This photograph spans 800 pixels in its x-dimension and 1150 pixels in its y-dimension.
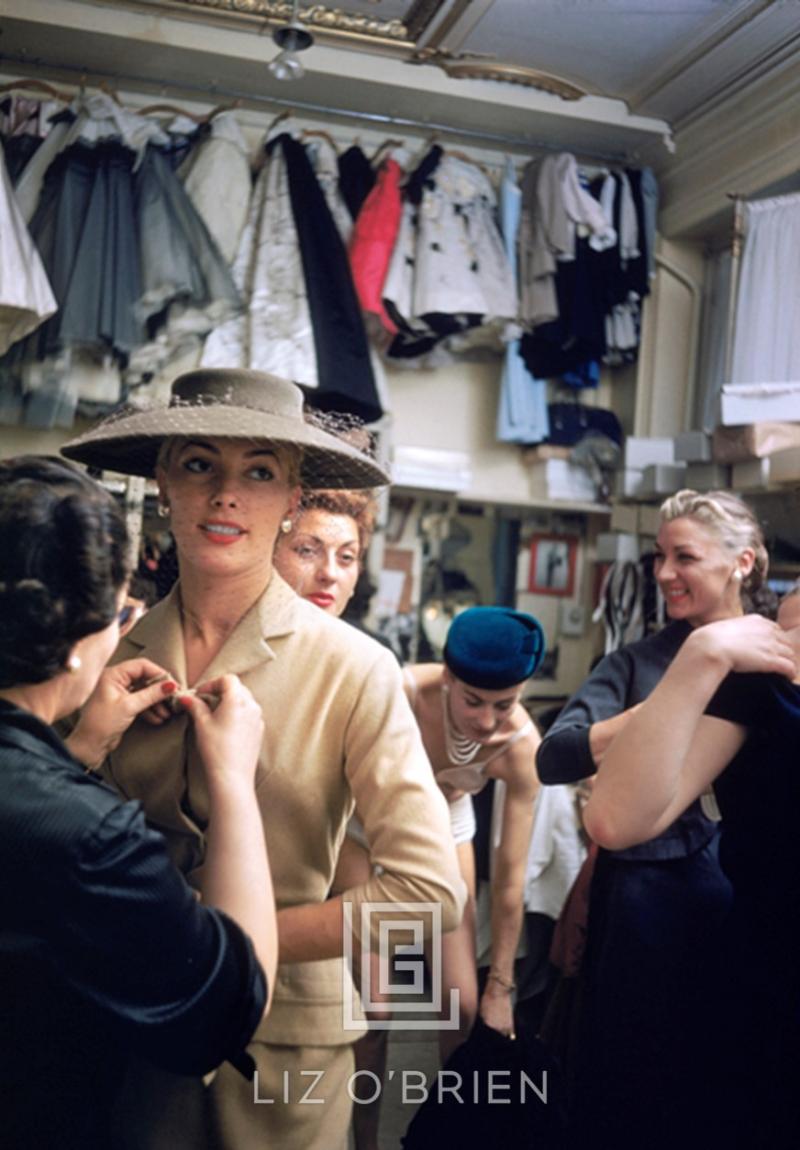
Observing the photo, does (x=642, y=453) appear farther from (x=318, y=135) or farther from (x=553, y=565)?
(x=318, y=135)

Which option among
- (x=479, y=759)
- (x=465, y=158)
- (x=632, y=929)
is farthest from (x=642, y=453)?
(x=632, y=929)

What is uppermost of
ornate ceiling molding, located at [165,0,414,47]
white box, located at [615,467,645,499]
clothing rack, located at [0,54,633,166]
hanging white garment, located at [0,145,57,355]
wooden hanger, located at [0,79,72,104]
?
ornate ceiling molding, located at [165,0,414,47]

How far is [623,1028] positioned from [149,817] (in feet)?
3.49

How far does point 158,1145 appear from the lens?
3.25 feet

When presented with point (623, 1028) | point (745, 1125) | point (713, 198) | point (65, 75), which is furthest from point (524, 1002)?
point (65, 75)

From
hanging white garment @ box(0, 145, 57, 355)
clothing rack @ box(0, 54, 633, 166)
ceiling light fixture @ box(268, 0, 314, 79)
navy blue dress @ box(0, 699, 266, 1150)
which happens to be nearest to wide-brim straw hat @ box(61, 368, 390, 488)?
navy blue dress @ box(0, 699, 266, 1150)

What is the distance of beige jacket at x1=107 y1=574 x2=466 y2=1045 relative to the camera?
1.00 metres

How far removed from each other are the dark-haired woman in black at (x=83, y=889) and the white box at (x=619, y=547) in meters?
3.24

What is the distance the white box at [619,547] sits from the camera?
3982 mm

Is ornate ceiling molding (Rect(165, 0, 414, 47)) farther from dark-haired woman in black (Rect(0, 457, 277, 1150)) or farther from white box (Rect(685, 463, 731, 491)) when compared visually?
dark-haired woman in black (Rect(0, 457, 277, 1150))

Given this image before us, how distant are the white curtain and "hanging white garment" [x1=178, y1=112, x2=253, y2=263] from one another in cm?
179

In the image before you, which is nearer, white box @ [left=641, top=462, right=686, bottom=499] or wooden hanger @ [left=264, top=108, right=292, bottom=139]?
wooden hanger @ [left=264, top=108, right=292, bottom=139]

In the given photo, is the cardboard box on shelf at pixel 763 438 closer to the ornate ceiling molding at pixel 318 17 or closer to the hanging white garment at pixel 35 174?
the ornate ceiling molding at pixel 318 17

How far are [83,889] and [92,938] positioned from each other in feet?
0.14
